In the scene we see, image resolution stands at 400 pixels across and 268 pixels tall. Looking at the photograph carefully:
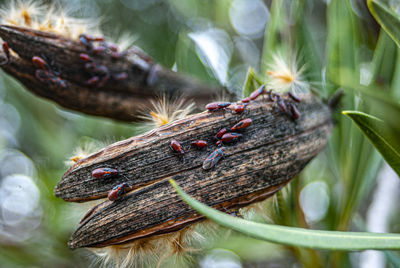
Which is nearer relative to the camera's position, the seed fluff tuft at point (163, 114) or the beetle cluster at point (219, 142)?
the beetle cluster at point (219, 142)

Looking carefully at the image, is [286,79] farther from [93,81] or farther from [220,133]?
[93,81]

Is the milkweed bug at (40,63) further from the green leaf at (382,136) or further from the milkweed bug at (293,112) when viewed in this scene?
the green leaf at (382,136)

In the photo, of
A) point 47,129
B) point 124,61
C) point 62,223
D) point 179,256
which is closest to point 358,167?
point 179,256

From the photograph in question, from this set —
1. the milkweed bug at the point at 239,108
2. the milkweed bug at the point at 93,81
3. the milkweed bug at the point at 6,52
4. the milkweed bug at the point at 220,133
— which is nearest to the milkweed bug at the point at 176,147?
the milkweed bug at the point at 220,133

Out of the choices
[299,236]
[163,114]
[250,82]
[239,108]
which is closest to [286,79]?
[250,82]

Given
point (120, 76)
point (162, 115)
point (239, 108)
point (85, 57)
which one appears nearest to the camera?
point (239, 108)

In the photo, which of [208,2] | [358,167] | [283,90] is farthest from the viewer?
[208,2]

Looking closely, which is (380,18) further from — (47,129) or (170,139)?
(47,129)
